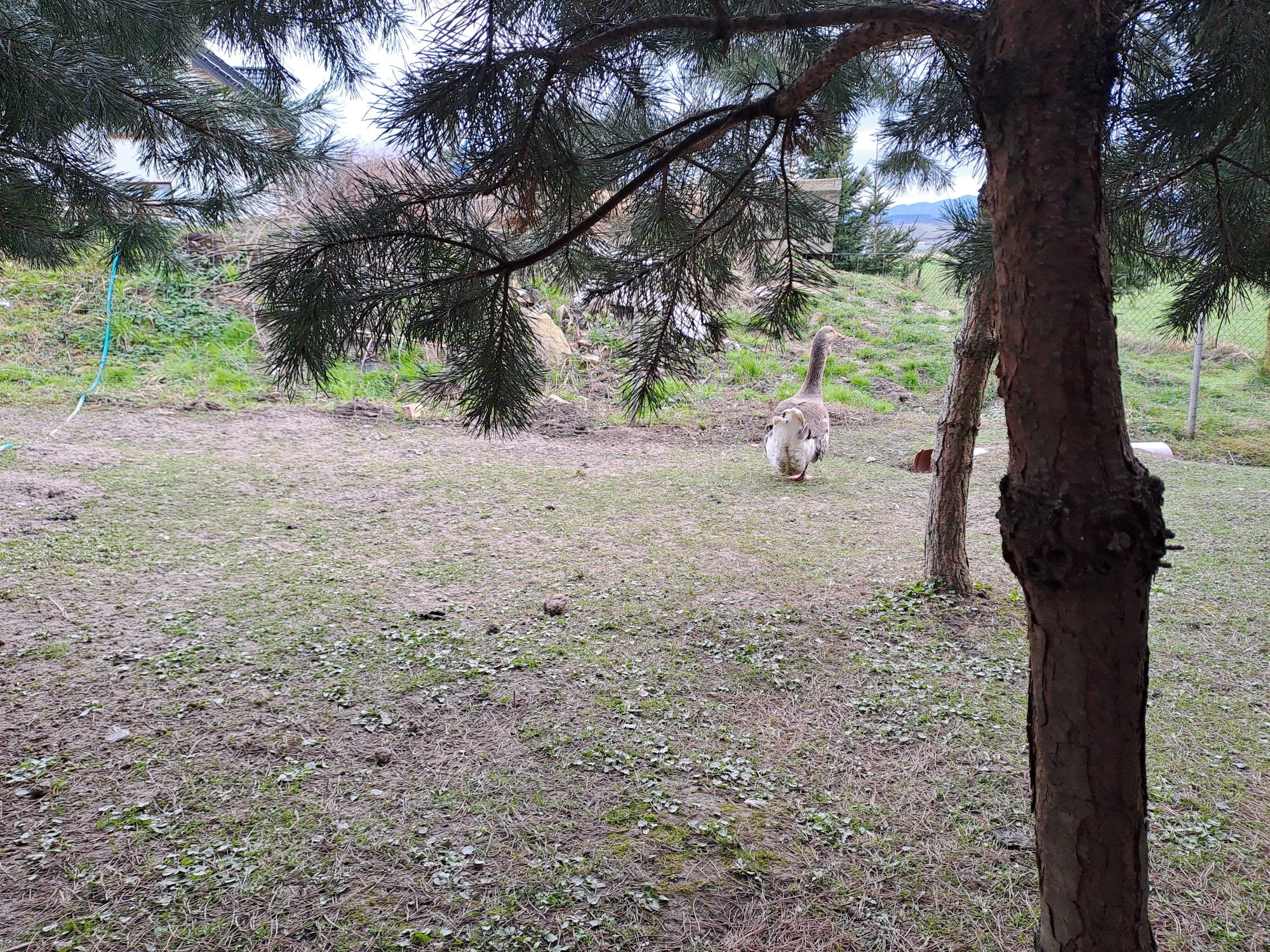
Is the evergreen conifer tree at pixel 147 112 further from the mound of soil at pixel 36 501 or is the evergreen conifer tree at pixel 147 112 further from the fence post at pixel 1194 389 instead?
the fence post at pixel 1194 389

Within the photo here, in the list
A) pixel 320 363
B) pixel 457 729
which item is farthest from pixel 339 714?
pixel 320 363

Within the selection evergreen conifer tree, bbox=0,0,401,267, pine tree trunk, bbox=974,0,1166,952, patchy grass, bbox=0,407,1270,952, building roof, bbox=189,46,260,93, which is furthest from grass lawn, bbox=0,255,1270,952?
building roof, bbox=189,46,260,93

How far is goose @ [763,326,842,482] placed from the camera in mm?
5586

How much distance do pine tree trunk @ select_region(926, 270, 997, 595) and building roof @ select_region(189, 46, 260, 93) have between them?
8.78 ft

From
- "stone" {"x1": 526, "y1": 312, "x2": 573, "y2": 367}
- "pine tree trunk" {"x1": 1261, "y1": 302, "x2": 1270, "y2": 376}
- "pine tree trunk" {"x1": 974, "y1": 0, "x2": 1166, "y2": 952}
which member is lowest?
"pine tree trunk" {"x1": 974, "y1": 0, "x2": 1166, "y2": 952}

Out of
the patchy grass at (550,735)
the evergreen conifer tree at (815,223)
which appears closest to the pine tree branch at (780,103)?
the evergreen conifer tree at (815,223)

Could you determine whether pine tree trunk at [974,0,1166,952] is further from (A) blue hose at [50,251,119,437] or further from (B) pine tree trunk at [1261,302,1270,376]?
(B) pine tree trunk at [1261,302,1270,376]

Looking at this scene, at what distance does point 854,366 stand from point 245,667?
8.36 meters

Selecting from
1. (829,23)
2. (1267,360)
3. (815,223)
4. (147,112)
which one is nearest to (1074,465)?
(829,23)

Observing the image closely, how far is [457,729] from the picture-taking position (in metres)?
2.32

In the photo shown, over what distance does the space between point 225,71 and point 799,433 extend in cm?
409

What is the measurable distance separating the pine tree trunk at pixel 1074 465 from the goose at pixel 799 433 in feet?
14.6

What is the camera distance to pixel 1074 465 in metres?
1.03

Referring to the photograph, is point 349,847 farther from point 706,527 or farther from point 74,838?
point 706,527
